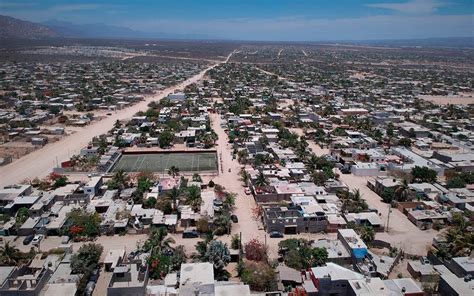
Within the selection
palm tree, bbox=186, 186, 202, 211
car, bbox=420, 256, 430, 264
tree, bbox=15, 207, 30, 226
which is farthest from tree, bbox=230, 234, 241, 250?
tree, bbox=15, 207, 30, 226

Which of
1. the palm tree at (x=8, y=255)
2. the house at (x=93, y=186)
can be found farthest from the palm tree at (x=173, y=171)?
the palm tree at (x=8, y=255)

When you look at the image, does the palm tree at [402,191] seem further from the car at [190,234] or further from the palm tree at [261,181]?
the car at [190,234]

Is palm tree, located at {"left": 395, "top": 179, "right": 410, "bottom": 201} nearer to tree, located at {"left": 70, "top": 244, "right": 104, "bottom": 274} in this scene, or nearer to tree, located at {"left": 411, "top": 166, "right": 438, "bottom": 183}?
tree, located at {"left": 411, "top": 166, "right": 438, "bottom": 183}

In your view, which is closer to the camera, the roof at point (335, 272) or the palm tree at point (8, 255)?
the roof at point (335, 272)

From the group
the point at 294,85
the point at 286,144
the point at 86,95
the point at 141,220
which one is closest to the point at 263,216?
the point at 141,220

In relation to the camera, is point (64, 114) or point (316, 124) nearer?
point (316, 124)

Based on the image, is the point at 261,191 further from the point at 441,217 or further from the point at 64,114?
the point at 64,114
